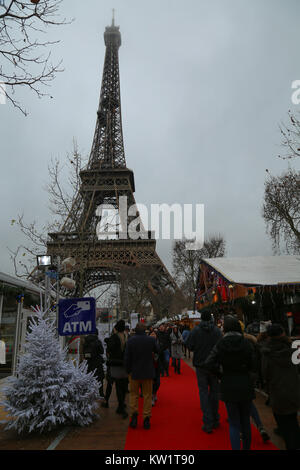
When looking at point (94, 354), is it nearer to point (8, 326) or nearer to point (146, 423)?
point (146, 423)

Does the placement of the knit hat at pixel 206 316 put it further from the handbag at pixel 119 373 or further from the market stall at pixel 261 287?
the market stall at pixel 261 287

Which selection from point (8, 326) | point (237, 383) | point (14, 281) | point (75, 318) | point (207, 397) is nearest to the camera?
point (237, 383)

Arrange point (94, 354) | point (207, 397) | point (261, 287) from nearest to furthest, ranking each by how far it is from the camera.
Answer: point (207, 397) → point (94, 354) → point (261, 287)

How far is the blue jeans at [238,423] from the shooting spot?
10.8ft

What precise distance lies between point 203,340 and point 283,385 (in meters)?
1.58

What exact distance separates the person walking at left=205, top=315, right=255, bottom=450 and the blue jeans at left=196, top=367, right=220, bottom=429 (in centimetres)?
109

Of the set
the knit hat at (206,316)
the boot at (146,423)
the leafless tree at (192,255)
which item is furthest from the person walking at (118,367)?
the leafless tree at (192,255)

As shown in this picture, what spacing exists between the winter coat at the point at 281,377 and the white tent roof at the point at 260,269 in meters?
5.36

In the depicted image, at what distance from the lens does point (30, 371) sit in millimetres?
4648

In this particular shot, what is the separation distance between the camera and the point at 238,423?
Result: 3324 millimetres

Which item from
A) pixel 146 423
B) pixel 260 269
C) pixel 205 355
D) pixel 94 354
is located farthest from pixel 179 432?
pixel 260 269
